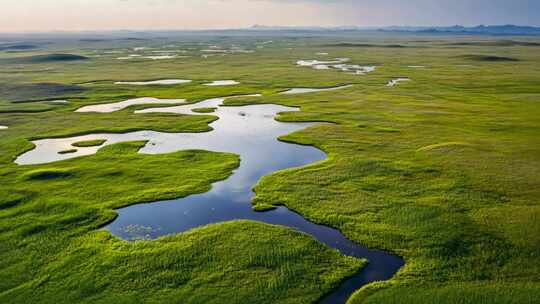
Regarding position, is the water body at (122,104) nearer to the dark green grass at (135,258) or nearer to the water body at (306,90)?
the water body at (306,90)

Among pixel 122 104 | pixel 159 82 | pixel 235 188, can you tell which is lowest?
pixel 235 188

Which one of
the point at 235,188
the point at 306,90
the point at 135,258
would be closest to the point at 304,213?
the point at 235,188

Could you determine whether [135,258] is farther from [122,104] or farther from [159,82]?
[159,82]

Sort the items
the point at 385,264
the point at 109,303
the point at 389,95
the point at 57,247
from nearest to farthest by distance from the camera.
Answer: the point at 109,303, the point at 385,264, the point at 57,247, the point at 389,95

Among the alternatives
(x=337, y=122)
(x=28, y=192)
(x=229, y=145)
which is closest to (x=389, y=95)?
(x=337, y=122)

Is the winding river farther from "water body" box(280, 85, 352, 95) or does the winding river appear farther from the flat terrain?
"water body" box(280, 85, 352, 95)

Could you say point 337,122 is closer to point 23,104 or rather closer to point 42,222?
point 42,222

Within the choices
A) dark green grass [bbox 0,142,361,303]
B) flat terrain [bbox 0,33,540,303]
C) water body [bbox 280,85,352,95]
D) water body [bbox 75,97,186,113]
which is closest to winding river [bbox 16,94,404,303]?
flat terrain [bbox 0,33,540,303]
